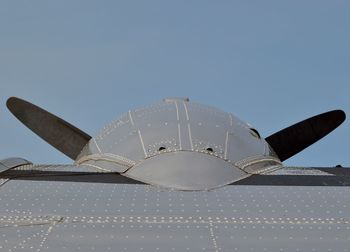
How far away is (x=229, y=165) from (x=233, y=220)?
7.34 ft

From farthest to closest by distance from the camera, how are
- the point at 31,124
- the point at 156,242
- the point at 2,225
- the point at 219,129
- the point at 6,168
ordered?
the point at 31,124, the point at 219,129, the point at 6,168, the point at 2,225, the point at 156,242

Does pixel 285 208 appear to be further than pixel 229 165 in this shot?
No

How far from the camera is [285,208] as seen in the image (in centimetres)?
429

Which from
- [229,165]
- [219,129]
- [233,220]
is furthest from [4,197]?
A: [219,129]

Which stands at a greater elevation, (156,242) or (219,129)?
(219,129)

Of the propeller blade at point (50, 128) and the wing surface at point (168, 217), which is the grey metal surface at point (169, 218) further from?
the propeller blade at point (50, 128)

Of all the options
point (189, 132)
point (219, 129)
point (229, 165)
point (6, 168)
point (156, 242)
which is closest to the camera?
point (156, 242)

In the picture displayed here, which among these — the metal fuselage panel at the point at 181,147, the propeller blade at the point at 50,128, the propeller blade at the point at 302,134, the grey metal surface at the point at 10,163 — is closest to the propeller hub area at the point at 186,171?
the metal fuselage panel at the point at 181,147

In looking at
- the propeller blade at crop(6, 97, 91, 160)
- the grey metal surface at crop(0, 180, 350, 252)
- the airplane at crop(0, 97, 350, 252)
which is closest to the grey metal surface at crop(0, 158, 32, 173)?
the airplane at crop(0, 97, 350, 252)

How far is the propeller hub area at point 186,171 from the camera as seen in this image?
5.07 m

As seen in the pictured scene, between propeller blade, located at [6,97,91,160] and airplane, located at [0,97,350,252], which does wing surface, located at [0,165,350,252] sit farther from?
propeller blade, located at [6,97,91,160]

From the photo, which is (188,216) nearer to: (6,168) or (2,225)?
(2,225)

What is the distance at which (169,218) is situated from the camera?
3.98 meters

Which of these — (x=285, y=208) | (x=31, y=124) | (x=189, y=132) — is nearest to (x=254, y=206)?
(x=285, y=208)
